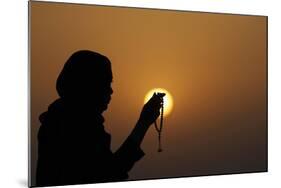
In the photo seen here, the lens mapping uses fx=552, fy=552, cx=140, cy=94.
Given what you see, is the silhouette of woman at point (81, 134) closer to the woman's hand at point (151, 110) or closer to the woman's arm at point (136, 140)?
the woman's arm at point (136, 140)

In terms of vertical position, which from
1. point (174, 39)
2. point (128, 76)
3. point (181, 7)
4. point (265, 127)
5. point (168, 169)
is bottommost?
point (168, 169)

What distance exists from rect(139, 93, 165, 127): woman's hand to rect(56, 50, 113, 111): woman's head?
1.07 feet

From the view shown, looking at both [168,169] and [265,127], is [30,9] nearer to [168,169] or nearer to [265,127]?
[168,169]

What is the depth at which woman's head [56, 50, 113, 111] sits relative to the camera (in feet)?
13.7

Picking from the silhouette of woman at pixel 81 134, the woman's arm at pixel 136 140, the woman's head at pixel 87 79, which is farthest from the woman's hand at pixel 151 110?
the woman's head at pixel 87 79

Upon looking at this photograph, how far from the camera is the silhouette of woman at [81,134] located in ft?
13.6

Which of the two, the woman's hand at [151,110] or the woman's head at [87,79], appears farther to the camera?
the woman's hand at [151,110]

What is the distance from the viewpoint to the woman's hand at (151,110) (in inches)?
175

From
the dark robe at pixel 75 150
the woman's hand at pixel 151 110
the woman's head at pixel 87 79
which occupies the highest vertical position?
the woman's head at pixel 87 79

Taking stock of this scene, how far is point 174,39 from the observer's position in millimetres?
4523

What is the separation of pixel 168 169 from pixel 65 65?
1.20 metres

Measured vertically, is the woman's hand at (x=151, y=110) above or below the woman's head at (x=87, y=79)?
below

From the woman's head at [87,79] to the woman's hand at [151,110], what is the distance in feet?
1.07
